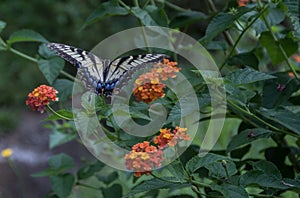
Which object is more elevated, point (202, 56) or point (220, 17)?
point (220, 17)

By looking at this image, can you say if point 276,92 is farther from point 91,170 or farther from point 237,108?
point 91,170

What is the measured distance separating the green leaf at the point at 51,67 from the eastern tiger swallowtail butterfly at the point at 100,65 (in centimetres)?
20

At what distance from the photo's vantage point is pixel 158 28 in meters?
1.37

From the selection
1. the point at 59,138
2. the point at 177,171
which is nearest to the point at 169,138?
the point at 177,171

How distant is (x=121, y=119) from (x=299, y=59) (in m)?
1.16

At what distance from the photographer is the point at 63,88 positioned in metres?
1.36

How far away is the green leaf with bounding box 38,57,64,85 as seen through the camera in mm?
1334

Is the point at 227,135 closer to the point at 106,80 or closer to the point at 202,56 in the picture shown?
the point at 202,56

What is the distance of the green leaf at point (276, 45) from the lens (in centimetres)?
132

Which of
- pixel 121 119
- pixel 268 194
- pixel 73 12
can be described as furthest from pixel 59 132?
pixel 73 12

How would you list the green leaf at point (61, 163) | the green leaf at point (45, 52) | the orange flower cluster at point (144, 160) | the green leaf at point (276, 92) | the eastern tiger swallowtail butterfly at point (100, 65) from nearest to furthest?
the orange flower cluster at point (144, 160)
the eastern tiger swallowtail butterfly at point (100, 65)
the green leaf at point (276, 92)
the green leaf at point (45, 52)
the green leaf at point (61, 163)

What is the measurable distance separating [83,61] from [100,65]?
41 millimetres

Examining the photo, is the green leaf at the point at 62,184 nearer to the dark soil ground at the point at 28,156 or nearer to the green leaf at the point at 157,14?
the green leaf at the point at 157,14

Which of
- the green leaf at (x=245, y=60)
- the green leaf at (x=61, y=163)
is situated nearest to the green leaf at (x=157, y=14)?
the green leaf at (x=245, y=60)
